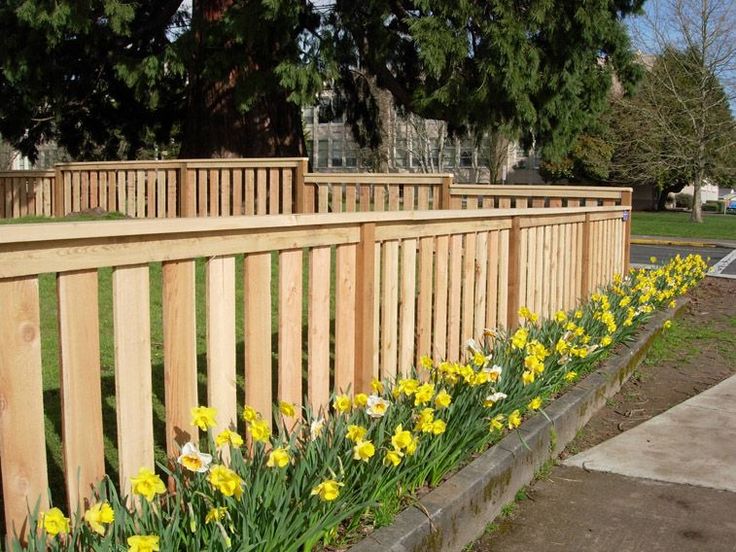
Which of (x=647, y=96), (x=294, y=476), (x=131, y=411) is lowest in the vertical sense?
(x=294, y=476)

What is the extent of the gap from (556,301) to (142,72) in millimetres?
9045

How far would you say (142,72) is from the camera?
13297 millimetres

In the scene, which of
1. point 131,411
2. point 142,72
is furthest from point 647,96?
point 131,411

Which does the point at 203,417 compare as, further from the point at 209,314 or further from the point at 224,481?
the point at 209,314

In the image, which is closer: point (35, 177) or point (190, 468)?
point (190, 468)

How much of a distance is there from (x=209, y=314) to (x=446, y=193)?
7654mm

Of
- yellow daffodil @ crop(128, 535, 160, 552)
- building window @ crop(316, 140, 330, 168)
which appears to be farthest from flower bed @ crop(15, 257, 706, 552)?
building window @ crop(316, 140, 330, 168)

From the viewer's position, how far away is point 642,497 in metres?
4.06

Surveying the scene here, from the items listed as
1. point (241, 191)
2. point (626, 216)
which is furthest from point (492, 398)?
point (241, 191)

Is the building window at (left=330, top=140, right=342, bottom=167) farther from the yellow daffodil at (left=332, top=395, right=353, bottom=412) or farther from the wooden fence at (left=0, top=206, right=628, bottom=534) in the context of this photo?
the yellow daffodil at (left=332, top=395, right=353, bottom=412)

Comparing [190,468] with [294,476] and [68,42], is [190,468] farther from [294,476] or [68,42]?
[68,42]

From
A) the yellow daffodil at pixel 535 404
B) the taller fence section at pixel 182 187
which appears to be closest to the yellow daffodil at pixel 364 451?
the yellow daffodil at pixel 535 404

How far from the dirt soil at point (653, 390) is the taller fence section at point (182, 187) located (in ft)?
17.9

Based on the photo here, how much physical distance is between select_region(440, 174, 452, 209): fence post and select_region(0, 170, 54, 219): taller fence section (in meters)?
6.59
